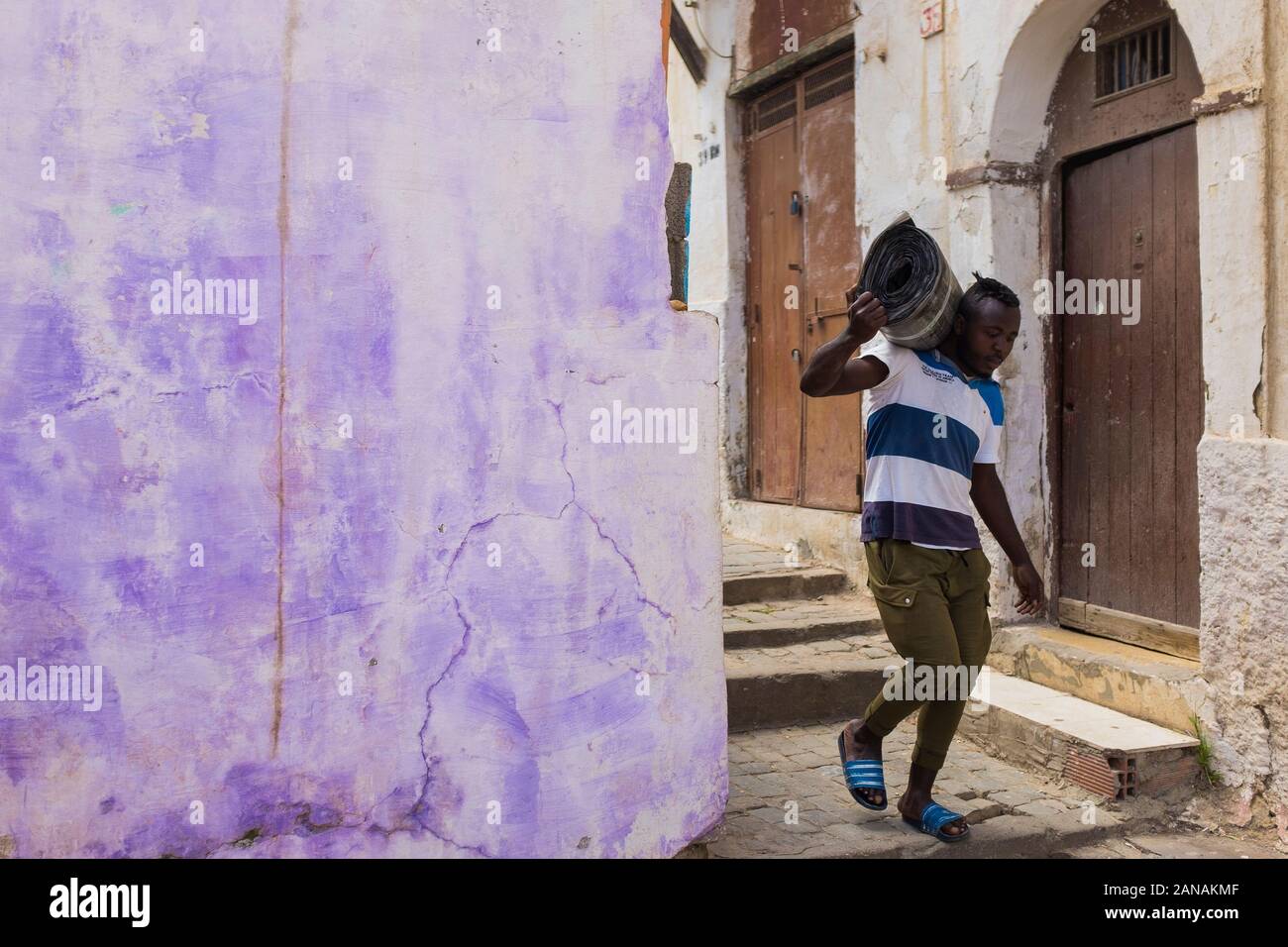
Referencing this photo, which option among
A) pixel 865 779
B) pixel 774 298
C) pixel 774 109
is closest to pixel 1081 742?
pixel 865 779

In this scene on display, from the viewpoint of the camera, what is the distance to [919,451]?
12.0 feet

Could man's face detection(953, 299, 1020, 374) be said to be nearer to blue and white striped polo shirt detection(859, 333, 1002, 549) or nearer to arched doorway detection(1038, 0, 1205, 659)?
blue and white striped polo shirt detection(859, 333, 1002, 549)

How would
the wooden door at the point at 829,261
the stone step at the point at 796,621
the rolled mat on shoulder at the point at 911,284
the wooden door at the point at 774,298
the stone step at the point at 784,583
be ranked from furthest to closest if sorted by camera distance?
the wooden door at the point at 774,298 → the wooden door at the point at 829,261 → the stone step at the point at 784,583 → the stone step at the point at 796,621 → the rolled mat on shoulder at the point at 911,284

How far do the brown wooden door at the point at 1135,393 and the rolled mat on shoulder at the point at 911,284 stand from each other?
1803 millimetres

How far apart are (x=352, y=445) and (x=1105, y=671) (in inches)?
137

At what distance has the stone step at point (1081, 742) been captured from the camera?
4301mm

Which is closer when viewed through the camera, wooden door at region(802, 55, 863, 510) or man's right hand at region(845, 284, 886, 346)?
man's right hand at region(845, 284, 886, 346)

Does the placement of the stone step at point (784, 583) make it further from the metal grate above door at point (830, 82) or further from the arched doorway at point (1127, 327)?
the metal grate above door at point (830, 82)

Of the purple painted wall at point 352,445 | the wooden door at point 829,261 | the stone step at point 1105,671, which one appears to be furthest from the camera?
the wooden door at point 829,261

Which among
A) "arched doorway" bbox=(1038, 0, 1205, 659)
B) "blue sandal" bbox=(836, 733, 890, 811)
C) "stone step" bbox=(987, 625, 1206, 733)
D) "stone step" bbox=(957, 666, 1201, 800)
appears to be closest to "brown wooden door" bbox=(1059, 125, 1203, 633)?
"arched doorway" bbox=(1038, 0, 1205, 659)

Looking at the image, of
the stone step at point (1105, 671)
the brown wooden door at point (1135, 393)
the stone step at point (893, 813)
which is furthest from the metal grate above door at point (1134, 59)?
the stone step at point (893, 813)

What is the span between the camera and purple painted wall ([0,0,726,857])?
10.1 ft

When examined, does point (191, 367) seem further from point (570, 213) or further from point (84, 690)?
point (570, 213)

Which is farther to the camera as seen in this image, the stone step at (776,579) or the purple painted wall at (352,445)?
the stone step at (776,579)
